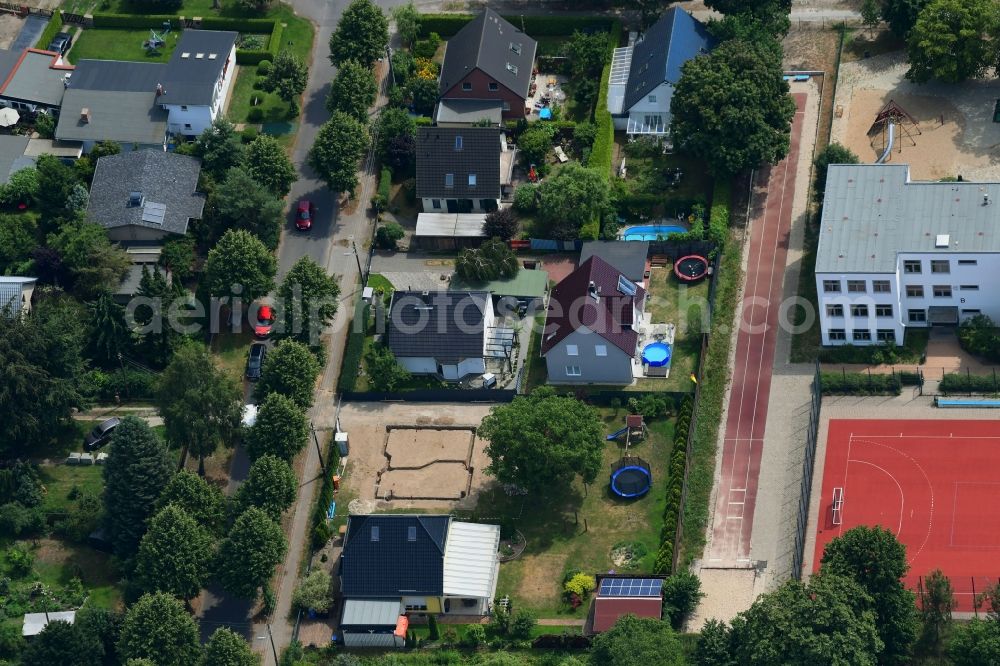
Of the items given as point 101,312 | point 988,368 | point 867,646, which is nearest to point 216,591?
point 101,312

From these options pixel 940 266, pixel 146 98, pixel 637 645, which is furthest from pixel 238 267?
pixel 940 266

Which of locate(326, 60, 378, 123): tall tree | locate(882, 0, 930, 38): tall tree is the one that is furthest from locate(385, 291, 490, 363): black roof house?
locate(882, 0, 930, 38): tall tree

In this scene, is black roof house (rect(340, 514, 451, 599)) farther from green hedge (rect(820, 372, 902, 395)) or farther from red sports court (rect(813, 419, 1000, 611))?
green hedge (rect(820, 372, 902, 395))

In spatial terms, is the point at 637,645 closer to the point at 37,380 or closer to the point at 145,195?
the point at 37,380

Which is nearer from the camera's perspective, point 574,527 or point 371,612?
point 371,612

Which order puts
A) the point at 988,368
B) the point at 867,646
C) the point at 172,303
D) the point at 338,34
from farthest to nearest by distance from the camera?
the point at 338,34 → the point at 172,303 → the point at 988,368 → the point at 867,646

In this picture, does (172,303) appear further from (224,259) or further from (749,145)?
(749,145)
